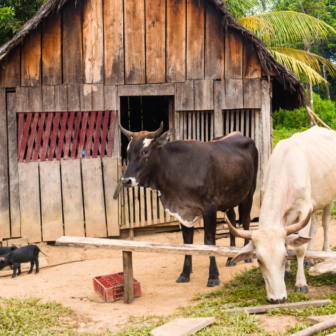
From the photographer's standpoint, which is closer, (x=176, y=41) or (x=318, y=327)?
(x=318, y=327)

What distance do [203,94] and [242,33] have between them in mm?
1285

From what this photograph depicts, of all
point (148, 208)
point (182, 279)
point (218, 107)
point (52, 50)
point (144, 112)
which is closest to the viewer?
point (182, 279)

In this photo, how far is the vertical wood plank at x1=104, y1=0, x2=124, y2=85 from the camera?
7645 millimetres

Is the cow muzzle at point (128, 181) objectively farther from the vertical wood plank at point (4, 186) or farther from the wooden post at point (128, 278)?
the vertical wood plank at point (4, 186)

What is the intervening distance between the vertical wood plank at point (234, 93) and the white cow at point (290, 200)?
209 cm

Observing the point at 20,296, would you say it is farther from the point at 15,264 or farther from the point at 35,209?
the point at 35,209

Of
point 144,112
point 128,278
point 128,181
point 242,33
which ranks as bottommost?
point 128,278

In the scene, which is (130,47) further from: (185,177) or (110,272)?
(110,272)

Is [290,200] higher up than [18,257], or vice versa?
[290,200]

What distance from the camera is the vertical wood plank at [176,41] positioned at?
306 inches

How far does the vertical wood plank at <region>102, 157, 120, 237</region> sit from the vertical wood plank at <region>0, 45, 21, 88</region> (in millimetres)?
2128

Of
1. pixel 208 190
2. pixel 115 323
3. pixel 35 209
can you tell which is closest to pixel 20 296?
pixel 115 323

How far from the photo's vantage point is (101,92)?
7.72m

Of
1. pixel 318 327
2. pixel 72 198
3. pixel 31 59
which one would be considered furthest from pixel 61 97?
pixel 318 327
